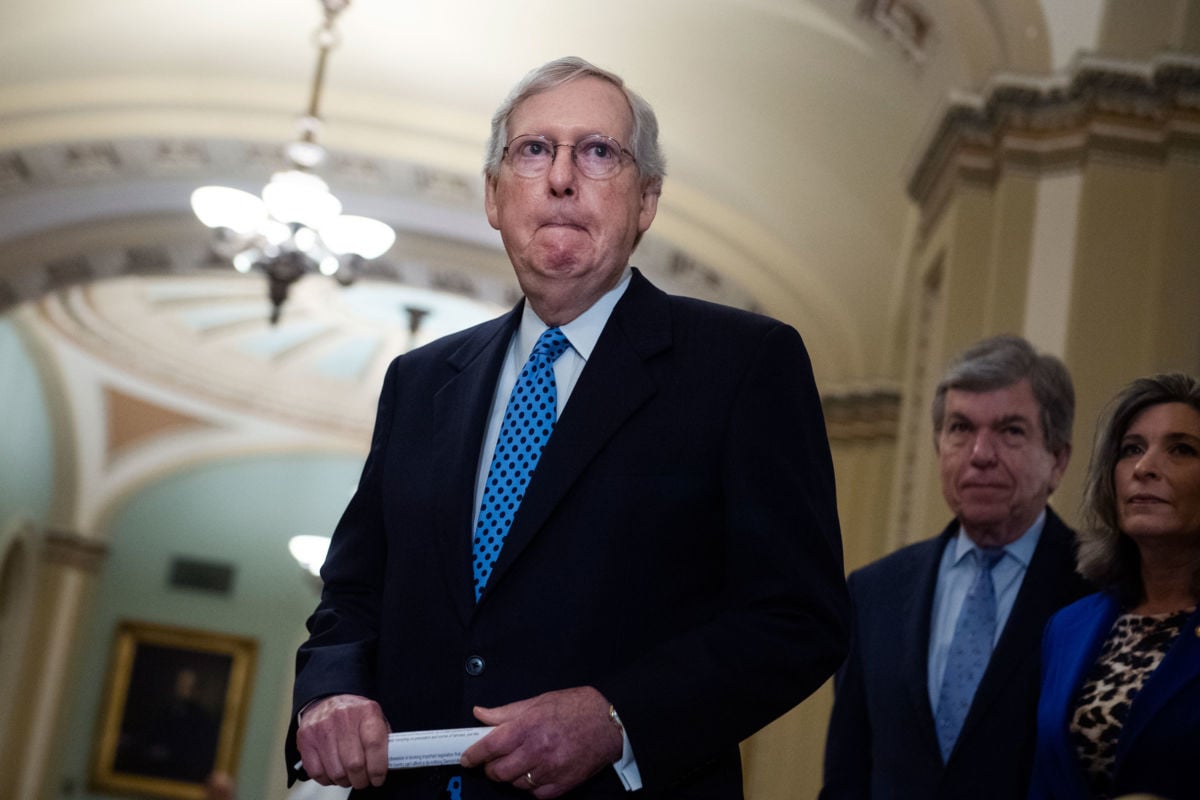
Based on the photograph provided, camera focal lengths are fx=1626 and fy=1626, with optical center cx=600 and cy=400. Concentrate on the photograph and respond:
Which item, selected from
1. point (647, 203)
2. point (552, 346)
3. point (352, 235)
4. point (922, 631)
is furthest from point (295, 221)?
point (552, 346)

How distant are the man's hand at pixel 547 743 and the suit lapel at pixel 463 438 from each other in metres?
0.18

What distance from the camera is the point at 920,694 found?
317 cm

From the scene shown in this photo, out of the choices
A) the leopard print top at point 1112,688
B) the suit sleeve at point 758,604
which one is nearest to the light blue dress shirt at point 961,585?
the leopard print top at point 1112,688

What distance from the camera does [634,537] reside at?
189 centimetres

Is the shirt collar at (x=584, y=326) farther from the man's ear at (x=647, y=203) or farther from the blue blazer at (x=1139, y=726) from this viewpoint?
the blue blazer at (x=1139, y=726)

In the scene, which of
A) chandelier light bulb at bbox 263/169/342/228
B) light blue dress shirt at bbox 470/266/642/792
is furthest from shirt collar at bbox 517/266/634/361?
chandelier light bulb at bbox 263/169/342/228

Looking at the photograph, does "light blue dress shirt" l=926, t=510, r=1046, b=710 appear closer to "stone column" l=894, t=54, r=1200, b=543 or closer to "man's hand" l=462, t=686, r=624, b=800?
"man's hand" l=462, t=686, r=624, b=800

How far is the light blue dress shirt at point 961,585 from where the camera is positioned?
325cm

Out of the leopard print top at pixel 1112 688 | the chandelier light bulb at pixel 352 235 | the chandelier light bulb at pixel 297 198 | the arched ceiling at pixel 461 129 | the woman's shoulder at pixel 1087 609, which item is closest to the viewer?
the leopard print top at pixel 1112 688

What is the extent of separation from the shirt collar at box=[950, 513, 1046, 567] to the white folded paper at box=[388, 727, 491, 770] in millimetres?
1815

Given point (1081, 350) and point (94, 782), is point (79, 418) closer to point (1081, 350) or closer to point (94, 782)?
point (94, 782)

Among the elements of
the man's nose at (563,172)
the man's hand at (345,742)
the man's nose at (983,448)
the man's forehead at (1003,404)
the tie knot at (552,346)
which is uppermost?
the man's forehead at (1003,404)

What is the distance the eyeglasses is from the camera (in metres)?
2.07

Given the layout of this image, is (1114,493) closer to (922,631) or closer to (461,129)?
(922,631)
